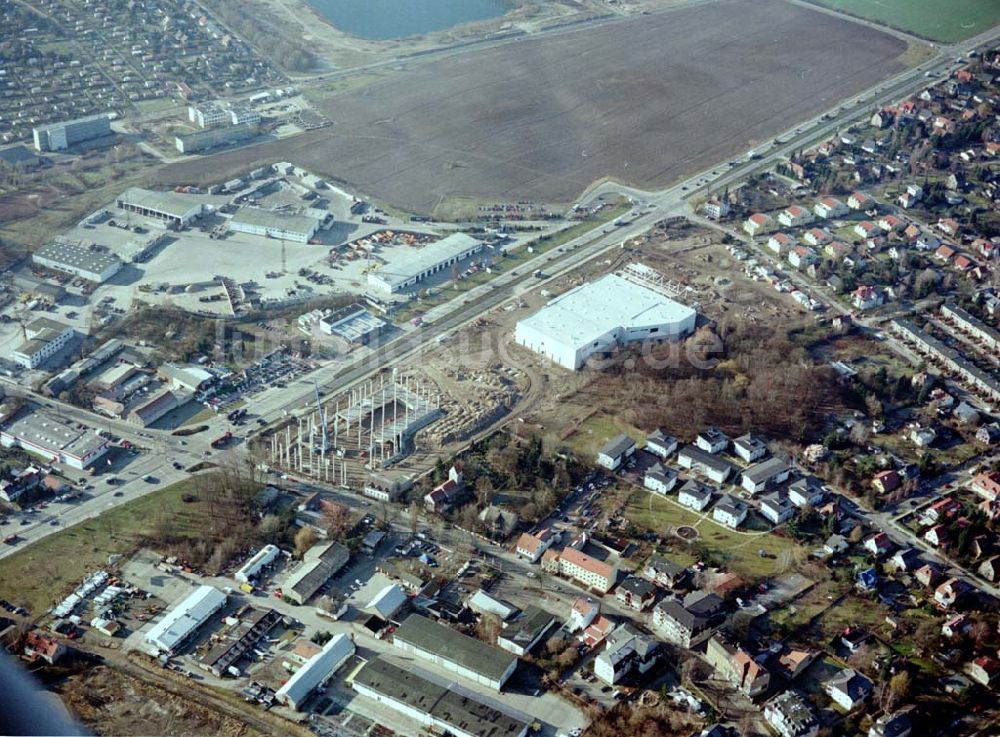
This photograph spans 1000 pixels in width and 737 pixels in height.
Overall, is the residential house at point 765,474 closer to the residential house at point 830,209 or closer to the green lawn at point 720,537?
the green lawn at point 720,537

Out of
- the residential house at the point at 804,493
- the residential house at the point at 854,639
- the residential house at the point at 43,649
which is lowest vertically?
the residential house at the point at 854,639

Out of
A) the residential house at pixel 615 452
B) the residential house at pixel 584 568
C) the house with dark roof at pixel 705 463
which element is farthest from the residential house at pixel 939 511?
the residential house at pixel 584 568

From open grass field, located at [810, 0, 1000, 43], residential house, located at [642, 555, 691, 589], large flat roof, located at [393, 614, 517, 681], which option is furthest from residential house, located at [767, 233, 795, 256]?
open grass field, located at [810, 0, 1000, 43]

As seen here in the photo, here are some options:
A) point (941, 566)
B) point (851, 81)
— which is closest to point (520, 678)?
point (941, 566)

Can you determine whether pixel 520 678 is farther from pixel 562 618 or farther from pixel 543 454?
pixel 543 454

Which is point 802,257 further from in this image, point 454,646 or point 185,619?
point 185,619

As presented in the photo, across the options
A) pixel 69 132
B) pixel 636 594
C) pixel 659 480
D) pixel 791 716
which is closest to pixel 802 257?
pixel 659 480
